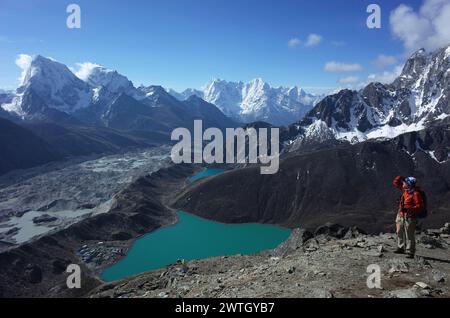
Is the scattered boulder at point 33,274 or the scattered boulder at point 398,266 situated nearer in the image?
the scattered boulder at point 398,266

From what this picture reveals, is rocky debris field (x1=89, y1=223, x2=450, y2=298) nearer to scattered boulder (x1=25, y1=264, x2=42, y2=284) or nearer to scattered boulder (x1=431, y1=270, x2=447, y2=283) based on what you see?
scattered boulder (x1=431, y1=270, x2=447, y2=283)

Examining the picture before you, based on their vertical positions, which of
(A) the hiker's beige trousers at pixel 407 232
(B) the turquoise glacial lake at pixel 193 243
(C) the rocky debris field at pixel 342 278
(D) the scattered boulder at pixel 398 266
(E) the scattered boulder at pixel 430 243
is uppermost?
(A) the hiker's beige trousers at pixel 407 232

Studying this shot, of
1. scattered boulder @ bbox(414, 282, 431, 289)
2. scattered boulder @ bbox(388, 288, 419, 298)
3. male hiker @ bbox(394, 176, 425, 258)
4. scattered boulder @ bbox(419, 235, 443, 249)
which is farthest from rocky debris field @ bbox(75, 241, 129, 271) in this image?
scattered boulder @ bbox(388, 288, 419, 298)

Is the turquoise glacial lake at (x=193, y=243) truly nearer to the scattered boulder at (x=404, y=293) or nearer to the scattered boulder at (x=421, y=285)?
the scattered boulder at (x=421, y=285)

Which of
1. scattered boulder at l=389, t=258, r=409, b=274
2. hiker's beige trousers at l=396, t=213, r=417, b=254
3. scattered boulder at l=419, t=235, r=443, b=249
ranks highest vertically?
hiker's beige trousers at l=396, t=213, r=417, b=254

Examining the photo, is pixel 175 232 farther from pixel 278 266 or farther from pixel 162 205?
pixel 278 266

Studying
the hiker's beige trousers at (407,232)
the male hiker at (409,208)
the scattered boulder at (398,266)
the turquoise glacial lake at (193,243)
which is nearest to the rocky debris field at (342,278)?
the scattered boulder at (398,266)

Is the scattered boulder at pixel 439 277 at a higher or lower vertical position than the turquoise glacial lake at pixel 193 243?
higher

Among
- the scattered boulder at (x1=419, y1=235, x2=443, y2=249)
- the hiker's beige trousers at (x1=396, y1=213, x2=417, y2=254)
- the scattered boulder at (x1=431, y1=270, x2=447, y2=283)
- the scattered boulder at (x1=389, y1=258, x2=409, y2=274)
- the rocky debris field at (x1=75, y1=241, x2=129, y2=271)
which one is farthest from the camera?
the rocky debris field at (x1=75, y1=241, x2=129, y2=271)

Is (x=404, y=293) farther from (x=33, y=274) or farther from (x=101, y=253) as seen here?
(x=101, y=253)
